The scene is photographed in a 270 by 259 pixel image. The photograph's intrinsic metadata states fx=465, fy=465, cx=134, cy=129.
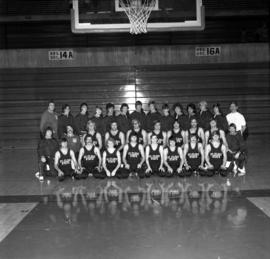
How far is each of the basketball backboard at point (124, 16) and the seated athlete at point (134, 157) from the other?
268cm

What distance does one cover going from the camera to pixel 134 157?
10.3 m

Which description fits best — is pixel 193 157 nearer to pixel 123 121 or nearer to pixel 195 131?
pixel 195 131

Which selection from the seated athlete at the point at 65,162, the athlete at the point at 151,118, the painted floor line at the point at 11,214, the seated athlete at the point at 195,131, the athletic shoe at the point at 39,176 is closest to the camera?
the painted floor line at the point at 11,214

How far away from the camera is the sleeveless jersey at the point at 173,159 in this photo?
1022cm

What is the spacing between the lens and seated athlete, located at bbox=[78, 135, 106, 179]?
10219 millimetres

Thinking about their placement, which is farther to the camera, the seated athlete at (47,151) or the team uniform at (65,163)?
the seated athlete at (47,151)

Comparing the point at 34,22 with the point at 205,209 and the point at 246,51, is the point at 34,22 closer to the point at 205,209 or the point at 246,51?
the point at 246,51

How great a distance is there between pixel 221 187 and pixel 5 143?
977cm

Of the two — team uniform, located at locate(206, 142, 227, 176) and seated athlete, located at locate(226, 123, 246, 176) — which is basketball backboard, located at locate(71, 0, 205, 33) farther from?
team uniform, located at locate(206, 142, 227, 176)

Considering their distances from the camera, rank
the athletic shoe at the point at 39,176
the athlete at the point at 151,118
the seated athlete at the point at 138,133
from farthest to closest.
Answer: the athlete at the point at 151,118 → the seated athlete at the point at 138,133 → the athletic shoe at the point at 39,176

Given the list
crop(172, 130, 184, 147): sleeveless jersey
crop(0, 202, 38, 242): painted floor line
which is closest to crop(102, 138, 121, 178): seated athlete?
crop(172, 130, 184, 147): sleeveless jersey

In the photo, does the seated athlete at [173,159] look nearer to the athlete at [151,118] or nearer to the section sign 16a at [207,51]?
the athlete at [151,118]

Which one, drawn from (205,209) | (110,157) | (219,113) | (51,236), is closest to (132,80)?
(219,113)

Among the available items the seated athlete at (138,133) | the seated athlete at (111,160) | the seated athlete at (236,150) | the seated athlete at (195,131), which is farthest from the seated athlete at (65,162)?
the seated athlete at (236,150)
